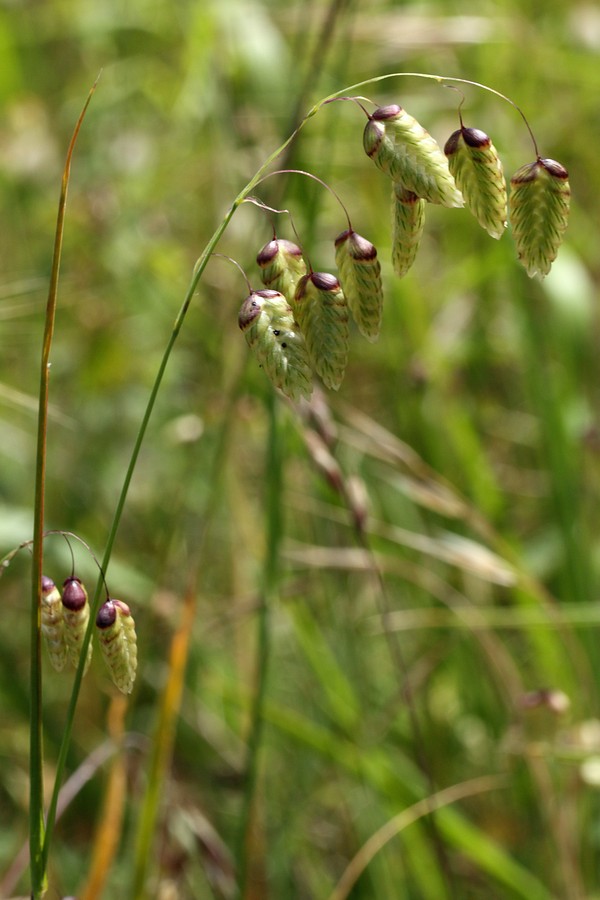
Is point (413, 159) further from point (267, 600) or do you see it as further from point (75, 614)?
point (267, 600)

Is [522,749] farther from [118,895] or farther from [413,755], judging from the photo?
[118,895]

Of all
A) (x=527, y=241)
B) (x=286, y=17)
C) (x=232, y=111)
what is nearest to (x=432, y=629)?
(x=232, y=111)

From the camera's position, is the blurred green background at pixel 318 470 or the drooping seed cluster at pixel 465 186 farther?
the blurred green background at pixel 318 470

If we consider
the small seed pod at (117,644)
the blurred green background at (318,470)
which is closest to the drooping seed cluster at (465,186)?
the small seed pod at (117,644)

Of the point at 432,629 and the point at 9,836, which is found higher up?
the point at 432,629

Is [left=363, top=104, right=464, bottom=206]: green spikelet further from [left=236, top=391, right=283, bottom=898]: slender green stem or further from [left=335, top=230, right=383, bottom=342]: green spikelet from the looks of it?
[left=236, top=391, right=283, bottom=898]: slender green stem

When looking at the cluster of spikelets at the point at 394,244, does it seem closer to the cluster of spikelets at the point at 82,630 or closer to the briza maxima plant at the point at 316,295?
the briza maxima plant at the point at 316,295

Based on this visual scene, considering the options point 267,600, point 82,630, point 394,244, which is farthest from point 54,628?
point 267,600

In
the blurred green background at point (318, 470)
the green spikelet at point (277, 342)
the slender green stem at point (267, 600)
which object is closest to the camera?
the green spikelet at point (277, 342)
